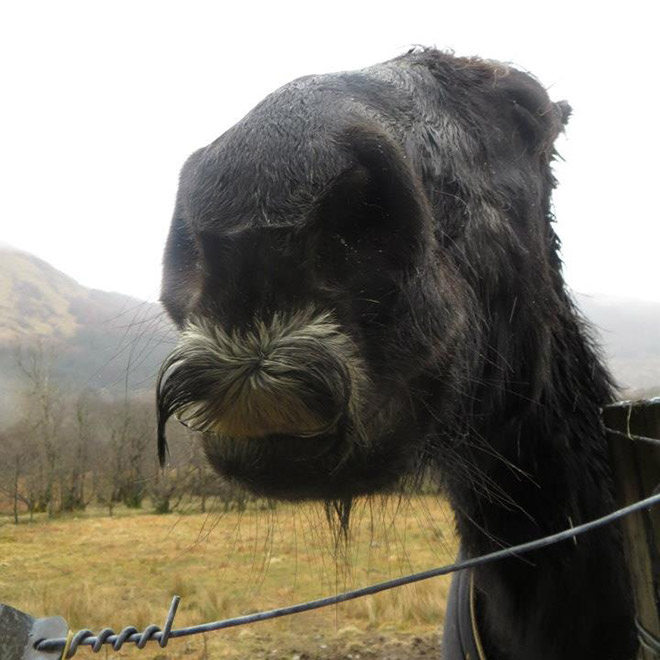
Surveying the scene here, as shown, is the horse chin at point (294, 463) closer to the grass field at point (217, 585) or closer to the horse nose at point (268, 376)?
the horse nose at point (268, 376)

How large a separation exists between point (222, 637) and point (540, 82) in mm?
9241

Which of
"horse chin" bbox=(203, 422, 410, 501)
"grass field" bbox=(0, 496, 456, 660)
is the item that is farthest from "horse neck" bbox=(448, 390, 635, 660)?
"horse chin" bbox=(203, 422, 410, 501)

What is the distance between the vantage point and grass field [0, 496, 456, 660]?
555 cm

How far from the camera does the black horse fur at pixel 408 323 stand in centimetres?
112

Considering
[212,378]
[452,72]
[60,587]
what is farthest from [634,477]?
[60,587]

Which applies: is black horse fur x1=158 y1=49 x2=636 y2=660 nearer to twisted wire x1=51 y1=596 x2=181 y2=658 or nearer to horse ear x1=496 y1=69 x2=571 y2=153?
horse ear x1=496 y1=69 x2=571 y2=153

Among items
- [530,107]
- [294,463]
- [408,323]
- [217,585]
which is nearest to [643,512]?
[408,323]

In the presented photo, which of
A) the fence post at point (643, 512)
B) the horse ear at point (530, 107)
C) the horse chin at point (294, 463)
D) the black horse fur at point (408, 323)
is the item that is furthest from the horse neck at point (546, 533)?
the horse ear at point (530, 107)

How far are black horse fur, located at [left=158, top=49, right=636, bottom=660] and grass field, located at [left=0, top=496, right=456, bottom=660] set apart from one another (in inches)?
16.3

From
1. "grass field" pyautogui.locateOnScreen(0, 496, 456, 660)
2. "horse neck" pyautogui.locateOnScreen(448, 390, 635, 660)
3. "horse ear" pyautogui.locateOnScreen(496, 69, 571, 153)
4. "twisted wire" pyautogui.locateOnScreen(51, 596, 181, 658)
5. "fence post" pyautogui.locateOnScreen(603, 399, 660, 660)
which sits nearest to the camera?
"twisted wire" pyautogui.locateOnScreen(51, 596, 181, 658)

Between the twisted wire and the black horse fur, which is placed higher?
the black horse fur

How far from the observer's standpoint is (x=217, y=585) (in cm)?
1188

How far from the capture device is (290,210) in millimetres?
1112

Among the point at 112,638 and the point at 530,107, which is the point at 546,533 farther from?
the point at 530,107
